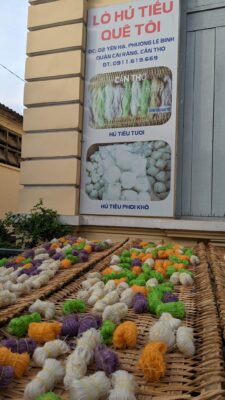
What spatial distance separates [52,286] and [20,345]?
67 cm

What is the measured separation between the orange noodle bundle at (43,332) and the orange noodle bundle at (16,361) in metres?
0.14

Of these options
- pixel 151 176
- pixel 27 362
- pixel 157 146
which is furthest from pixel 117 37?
pixel 27 362

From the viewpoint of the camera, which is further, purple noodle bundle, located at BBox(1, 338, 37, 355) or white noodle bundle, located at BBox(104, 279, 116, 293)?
white noodle bundle, located at BBox(104, 279, 116, 293)

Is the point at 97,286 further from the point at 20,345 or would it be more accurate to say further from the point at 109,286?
the point at 20,345

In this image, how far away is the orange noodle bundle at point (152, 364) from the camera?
1064 mm

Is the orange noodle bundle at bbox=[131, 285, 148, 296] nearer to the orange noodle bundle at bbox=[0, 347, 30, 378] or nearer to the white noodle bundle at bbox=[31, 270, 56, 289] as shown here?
the white noodle bundle at bbox=[31, 270, 56, 289]

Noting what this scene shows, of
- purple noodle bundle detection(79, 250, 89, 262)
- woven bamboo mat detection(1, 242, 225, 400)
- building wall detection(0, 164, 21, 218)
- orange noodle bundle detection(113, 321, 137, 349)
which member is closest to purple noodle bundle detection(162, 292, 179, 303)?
woven bamboo mat detection(1, 242, 225, 400)

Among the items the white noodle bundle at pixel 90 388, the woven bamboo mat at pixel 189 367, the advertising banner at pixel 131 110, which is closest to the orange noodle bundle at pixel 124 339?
the woven bamboo mat at pixel 189 367

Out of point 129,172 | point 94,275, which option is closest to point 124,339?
point 94,275

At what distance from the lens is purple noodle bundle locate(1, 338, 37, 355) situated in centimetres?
121

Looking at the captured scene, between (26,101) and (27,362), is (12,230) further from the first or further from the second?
(27,362)

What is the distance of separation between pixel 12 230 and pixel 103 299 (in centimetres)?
358

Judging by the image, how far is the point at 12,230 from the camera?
4996 mm

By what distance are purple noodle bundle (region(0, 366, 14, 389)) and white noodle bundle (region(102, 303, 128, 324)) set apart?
0.46 m
